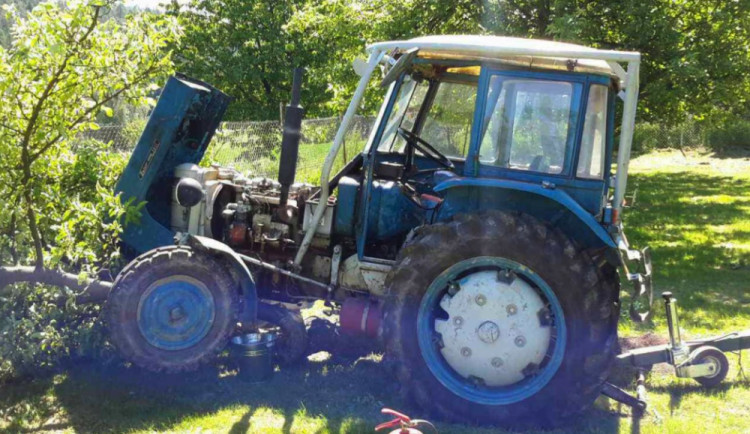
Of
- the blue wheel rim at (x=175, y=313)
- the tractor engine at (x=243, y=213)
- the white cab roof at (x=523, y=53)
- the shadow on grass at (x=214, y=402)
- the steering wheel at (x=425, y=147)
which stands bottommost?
the shadow on grass at (x=214, y=402)

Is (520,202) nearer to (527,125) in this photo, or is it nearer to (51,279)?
(527,125)

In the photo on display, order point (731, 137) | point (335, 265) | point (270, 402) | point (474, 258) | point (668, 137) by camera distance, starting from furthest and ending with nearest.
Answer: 1. point (668, 137)
2. point (731, 137)
3. point (335, 265)
4. point (270, 402)
5. point (474, 258)

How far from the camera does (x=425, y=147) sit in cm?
559

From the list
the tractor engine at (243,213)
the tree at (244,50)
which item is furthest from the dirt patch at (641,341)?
the tree at (244,50)

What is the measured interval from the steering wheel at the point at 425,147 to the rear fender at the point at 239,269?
166 centimetres

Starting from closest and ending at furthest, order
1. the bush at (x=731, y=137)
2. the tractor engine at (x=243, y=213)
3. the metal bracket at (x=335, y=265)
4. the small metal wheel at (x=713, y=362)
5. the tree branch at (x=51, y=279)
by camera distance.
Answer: the tree branch at (x=51, y=279) → the small metal wheel at (x=713, y=362) → the metal bracket at (x=335, y=265) → the tractor engine at (x=243, y=213) → the bush at (x=731, y=137)

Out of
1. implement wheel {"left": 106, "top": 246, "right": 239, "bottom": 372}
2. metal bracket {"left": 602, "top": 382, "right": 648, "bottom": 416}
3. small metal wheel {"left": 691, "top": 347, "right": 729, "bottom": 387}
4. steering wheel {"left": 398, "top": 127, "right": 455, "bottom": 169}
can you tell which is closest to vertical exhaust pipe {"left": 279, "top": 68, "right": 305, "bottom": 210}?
implement wheel {"left": 106, "top": 246, "right": 239, "bottom": 372}

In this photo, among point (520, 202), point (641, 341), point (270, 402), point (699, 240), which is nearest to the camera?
point (520, 202)

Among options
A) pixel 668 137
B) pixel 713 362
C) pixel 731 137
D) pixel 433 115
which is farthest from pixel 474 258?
pixel 668 137

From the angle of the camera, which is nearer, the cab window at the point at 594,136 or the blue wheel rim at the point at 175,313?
the cab window at the point at 594,136

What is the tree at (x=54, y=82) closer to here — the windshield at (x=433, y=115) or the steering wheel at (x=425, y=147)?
the windshield at (x=433, y=115)

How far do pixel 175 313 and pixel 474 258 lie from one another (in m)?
2.17

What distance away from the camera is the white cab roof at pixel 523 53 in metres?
4.18

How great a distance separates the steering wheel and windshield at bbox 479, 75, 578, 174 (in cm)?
94
